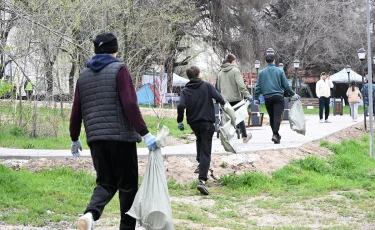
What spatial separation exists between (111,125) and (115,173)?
432 millimetres

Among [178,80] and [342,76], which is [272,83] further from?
[342,76]

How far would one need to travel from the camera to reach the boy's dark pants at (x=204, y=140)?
10.0 metres

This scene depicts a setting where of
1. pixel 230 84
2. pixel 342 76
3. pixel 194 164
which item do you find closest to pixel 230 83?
pixel 230 84

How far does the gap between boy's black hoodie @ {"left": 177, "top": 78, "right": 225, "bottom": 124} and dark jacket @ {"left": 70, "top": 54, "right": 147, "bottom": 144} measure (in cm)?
368

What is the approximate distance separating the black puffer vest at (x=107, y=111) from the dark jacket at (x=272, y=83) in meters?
7.43

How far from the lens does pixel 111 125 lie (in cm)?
625

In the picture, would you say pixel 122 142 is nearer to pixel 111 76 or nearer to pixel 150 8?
pixel 111 76

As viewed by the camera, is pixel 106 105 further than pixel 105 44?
No

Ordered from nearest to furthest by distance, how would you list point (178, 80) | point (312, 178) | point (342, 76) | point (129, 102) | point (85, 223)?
point (85, 223) < point (129, 102) < point (312, 178) < point (178, 80) < point (342, 76)

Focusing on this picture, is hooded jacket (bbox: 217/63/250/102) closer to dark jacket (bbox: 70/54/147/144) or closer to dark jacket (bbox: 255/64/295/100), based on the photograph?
dark jacket (bbox: 255/64/295/100)

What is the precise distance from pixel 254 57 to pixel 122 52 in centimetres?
2487

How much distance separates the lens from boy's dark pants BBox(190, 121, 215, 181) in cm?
1004

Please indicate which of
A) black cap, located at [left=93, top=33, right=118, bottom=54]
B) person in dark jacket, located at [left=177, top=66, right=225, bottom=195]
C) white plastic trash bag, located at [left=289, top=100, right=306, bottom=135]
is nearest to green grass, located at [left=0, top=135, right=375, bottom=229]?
person in dark jacket, located at [left=177, top=66, right=225, bottom=195]

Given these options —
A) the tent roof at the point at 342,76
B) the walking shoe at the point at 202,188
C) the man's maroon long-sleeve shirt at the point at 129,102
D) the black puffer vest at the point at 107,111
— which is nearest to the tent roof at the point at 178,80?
the tent roof at the point at 342,76
